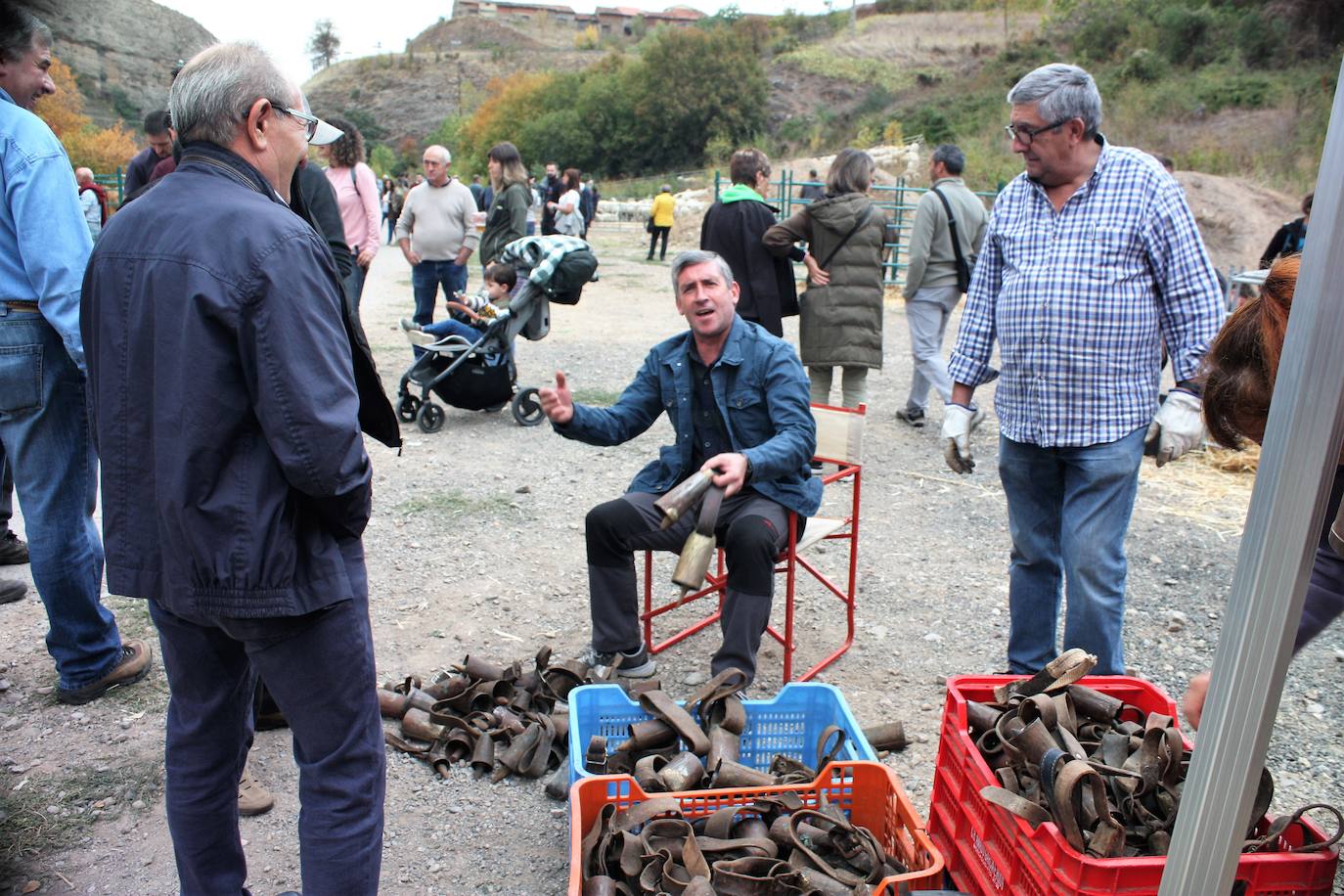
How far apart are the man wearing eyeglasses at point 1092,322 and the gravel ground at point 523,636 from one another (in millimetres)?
1002

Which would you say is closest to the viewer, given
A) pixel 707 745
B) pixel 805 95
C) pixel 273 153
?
pixel 273 153

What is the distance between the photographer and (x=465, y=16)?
380ft

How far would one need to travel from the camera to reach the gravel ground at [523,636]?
2951 millimetres

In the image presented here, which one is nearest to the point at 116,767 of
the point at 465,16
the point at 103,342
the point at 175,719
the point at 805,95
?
the point at 175,719

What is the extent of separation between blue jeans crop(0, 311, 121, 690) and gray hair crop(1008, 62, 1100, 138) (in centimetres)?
319

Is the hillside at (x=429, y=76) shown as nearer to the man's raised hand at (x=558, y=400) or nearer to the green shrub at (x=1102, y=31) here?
the green shrub at (x=1102, y=31)

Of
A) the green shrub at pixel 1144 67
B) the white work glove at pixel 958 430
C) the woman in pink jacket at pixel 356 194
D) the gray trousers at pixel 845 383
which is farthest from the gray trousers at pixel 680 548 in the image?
the green shrub at pixel 1144 67

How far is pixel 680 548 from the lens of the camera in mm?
3803

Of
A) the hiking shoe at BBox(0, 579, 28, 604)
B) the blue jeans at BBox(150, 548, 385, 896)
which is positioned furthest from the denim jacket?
the hiking shoe at BBox(0, 579, 28, 604)

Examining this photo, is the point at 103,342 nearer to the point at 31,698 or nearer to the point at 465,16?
the point at 31,698

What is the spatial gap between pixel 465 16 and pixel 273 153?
125938 millimetres

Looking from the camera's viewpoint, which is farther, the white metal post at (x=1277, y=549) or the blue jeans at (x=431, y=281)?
the blue jeans at (x=431, y=281)

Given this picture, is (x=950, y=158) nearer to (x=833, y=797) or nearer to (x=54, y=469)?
(x=833, y=797)

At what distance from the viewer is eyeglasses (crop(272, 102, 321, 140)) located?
2.11 m
